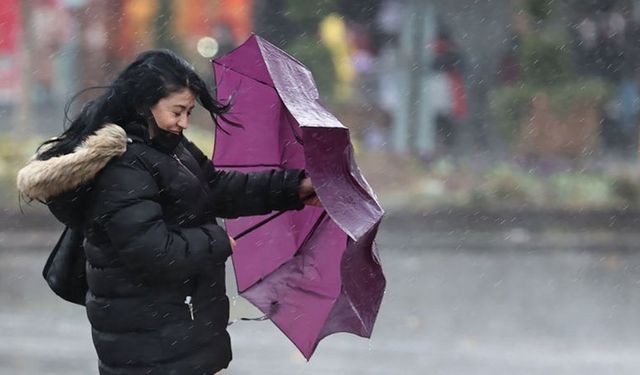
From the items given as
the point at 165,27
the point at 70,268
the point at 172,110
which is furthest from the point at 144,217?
the point at 165,27

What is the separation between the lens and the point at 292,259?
4.11m

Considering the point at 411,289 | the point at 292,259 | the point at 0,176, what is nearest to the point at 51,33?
the point at 0,176

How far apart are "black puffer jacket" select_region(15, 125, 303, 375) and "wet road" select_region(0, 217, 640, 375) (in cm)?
333

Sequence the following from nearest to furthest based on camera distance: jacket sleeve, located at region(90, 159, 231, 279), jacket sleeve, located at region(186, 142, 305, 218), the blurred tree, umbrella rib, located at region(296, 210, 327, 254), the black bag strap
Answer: jacket sleeve, located at region(90, 159, 231, 279) < the black bag strap < jacket sleeve, located at region(186, 142, 305, 218) < umbrella rib, located at region(296, 210, 327, 254) < the blurred tree

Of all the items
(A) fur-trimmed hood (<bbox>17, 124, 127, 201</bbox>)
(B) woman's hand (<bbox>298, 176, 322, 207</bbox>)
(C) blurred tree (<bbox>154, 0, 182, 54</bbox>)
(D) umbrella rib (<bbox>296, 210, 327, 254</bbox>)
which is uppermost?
(A) fur-trimmed hood (<bbox>17, 124, 127, 201</bbox>)

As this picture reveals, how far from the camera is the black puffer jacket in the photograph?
3391 mm

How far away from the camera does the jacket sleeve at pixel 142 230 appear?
337cm

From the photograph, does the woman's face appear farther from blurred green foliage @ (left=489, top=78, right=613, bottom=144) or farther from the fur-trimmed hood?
blurred green foliage @ (left=489, top=78, right=613, bottom=144)

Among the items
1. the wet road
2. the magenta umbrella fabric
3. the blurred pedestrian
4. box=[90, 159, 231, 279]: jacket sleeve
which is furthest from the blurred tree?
box=[90, 159, 231, 279]: jacket sleeve

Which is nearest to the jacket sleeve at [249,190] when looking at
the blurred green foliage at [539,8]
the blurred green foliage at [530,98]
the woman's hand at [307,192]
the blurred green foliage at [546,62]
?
the woman's hand at [307,192]

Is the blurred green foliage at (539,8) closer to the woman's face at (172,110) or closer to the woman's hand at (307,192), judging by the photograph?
the woman's hand at (307,192)

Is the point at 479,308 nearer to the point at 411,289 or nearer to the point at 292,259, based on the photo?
the point at 411,289

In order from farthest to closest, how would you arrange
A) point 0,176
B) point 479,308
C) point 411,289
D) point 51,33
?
point 51,33 → point 0,176 → point 411,289 → point 479,308

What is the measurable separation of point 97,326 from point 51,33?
1195cm
